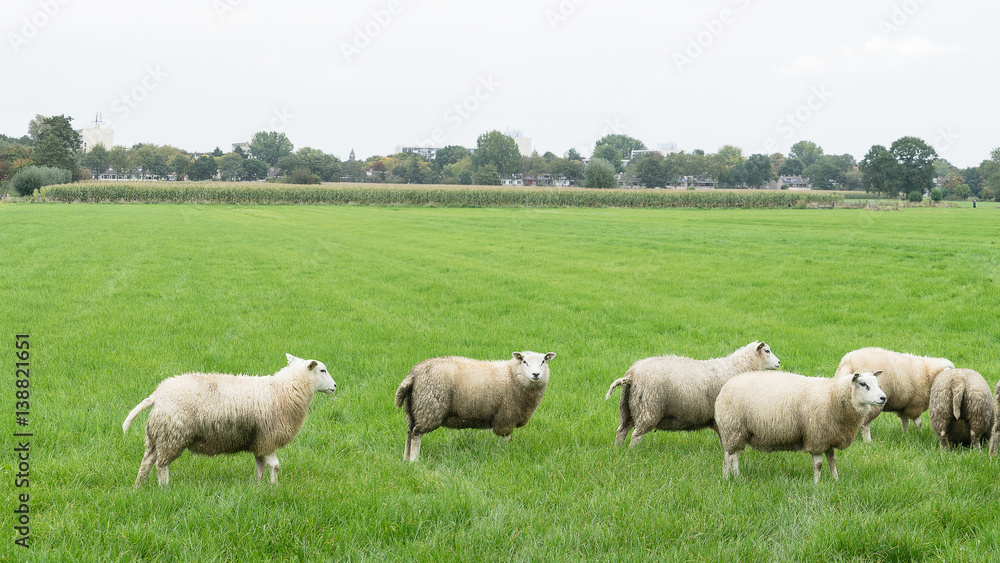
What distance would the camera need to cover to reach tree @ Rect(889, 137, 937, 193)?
121312 millimetres

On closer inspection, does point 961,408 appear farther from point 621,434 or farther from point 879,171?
point 879,171

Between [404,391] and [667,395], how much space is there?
2678 mm

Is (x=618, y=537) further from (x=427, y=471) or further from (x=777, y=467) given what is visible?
(x=777, y=467)

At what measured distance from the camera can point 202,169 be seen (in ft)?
512

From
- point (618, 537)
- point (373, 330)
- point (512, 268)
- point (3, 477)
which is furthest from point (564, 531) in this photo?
point (512, 268)

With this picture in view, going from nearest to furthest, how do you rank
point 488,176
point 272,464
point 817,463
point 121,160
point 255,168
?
point 272,464 → point 817,463 → point 488,176 → point 121,160 → point 255,168

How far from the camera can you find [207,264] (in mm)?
22656

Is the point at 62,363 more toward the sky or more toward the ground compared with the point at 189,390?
more toward the ground

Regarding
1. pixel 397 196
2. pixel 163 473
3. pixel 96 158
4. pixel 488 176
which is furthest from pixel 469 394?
pixel 96 158

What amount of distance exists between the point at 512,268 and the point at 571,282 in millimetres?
3832

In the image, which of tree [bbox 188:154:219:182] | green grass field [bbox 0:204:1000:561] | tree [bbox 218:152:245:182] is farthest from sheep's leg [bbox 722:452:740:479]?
tree [bbox 218:152:245:182]

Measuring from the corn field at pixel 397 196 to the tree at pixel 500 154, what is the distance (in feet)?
217

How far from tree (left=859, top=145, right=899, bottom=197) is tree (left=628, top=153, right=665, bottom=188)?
41041 mm

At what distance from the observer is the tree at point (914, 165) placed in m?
121
